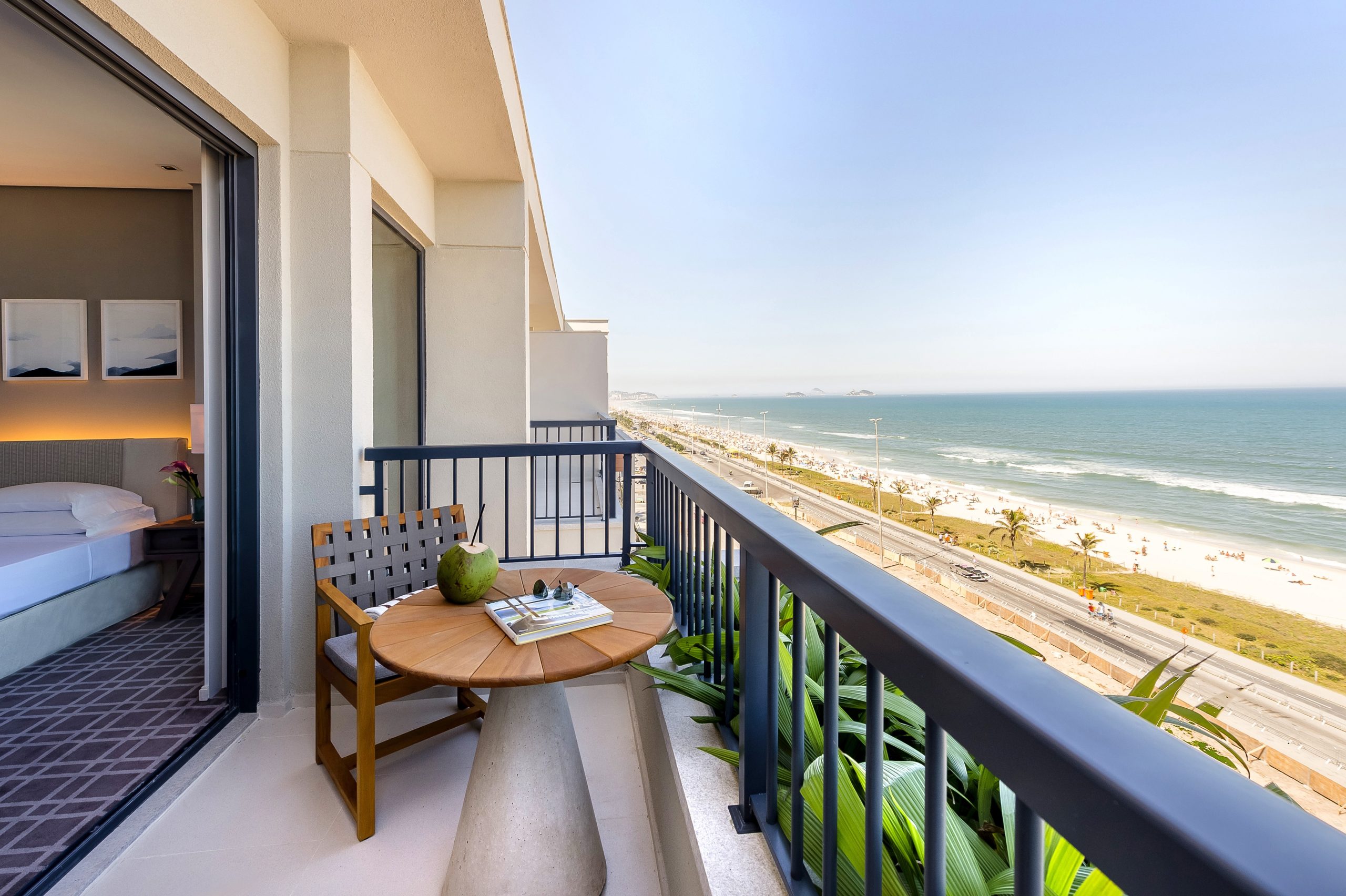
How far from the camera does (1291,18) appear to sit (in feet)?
22.9

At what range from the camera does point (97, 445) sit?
12.2 ft

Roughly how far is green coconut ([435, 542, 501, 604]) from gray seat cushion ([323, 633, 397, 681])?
1.13ft

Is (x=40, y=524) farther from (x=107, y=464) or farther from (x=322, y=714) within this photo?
(x=322, y=714)

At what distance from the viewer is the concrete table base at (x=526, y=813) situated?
4.80 feet

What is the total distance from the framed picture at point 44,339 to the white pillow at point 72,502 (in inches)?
29.6

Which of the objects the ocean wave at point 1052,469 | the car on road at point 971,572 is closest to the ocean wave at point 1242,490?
the ocean wave at point 1052,469

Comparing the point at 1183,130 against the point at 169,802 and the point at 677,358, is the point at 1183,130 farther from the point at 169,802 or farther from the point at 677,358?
the point at 677,358

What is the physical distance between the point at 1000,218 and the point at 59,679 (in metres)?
27.1

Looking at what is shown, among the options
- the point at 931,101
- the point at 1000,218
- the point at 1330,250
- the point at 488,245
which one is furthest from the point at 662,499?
the point at 1000,218

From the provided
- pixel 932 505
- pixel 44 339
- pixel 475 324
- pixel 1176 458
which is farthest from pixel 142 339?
pixel 1176 458

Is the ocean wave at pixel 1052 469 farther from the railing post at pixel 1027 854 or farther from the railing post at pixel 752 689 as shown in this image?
the railing post at pixel 1027 854

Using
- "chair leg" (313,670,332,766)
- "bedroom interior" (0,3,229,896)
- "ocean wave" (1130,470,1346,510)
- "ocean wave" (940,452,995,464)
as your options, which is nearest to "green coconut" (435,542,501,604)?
"chair leg" (313,670,332,766)

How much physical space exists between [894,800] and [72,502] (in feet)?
14.1

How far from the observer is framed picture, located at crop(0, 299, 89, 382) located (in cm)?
369
